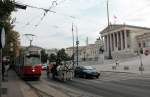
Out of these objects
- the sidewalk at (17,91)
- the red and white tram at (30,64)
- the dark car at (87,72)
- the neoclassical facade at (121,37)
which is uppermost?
the neoclassical facade at (121,37)

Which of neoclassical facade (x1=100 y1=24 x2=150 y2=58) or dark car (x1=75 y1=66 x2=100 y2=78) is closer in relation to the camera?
dark car (x1=75 y1=66 x2=100 y2=78)

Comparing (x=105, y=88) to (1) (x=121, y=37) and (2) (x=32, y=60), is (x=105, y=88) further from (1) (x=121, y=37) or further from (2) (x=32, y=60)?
(1) (x=121, y=37)

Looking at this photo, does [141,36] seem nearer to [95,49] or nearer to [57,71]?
[95,49]

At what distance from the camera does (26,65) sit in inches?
1292

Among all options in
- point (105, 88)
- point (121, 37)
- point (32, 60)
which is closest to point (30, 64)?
point (32, 60)

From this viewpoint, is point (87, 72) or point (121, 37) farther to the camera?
point (121, 37)

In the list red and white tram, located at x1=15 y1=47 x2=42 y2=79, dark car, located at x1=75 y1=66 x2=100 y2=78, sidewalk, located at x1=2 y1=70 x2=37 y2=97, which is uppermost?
red and white tram, located at x1=15 y1=47 x2=42 y2=79

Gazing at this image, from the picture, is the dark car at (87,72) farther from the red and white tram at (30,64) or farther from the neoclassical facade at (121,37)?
the neoclassical facade at (121,37)

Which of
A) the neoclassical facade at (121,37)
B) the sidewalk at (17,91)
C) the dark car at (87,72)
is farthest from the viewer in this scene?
the neoclassical facade at (121,37)

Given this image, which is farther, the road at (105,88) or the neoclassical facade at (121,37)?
the neoclassical facade at (121,37)

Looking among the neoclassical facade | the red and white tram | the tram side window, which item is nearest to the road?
the red and white tram

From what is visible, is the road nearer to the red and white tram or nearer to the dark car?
the red and white tram

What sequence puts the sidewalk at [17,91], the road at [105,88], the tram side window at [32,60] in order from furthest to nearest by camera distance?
the tram side window at [32,60] < the sidewalk at [17,91] < the road at [105,88]

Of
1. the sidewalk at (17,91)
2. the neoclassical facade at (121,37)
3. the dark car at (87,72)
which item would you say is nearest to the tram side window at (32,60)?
the sidewalk at (17,91)
